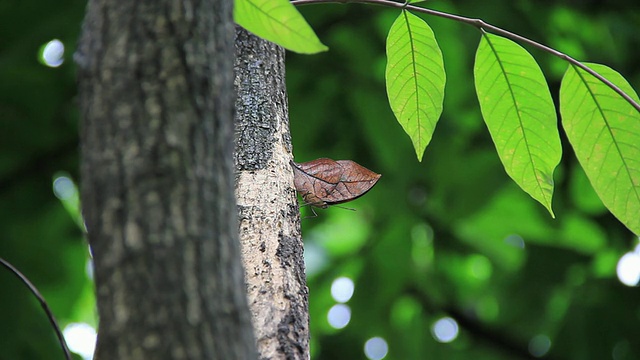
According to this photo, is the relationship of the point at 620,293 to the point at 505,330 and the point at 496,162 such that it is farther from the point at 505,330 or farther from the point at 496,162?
the point at 496,162

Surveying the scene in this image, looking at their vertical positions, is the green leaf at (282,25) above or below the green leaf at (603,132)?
above

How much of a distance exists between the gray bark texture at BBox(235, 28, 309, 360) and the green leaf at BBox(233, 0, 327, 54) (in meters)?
0.19

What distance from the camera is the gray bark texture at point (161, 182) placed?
583 mm

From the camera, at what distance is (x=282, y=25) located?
3.22ft

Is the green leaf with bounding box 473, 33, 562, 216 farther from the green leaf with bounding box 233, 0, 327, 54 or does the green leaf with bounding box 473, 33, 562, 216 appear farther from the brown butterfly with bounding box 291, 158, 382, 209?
the green leaf with bounding box 233, 0, 327, 54

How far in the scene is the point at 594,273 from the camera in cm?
373

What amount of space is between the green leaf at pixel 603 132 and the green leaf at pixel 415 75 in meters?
0.24

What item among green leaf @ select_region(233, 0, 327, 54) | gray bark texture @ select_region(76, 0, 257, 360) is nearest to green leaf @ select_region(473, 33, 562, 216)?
green leaf @ select_region(233, 0, 327, 54)

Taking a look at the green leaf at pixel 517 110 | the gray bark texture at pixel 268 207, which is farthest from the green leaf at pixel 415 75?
the gray bark texture at pixel 268 207

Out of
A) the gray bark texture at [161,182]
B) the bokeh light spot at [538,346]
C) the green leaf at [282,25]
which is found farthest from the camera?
the bokeh light spot at [538,346]

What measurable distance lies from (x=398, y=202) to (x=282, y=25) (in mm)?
2366

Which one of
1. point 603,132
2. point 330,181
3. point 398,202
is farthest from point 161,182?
point 398,202

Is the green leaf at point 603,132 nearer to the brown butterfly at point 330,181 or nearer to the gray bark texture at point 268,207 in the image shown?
the brown butterfly at point 330,181

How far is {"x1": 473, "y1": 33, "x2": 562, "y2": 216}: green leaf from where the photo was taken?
1.35m
